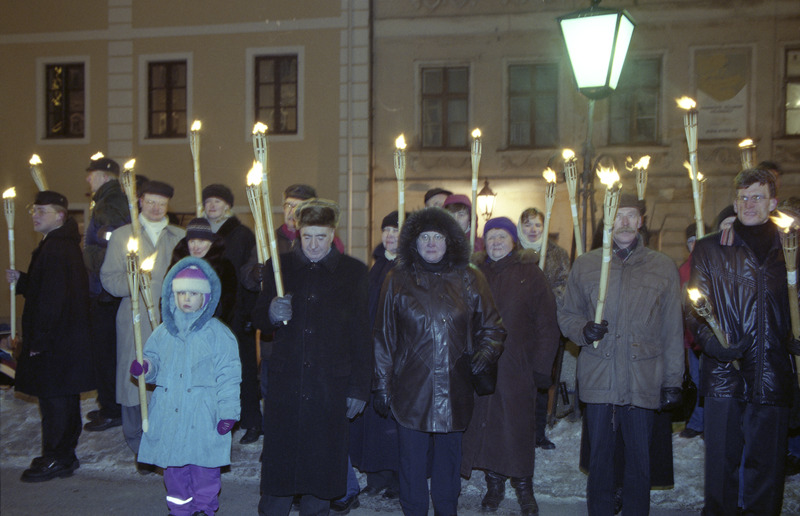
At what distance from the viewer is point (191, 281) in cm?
454

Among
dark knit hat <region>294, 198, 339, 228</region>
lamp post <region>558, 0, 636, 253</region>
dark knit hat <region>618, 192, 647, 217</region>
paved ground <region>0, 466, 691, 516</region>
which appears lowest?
paved ground <region>0, 466, 691, 516</region>

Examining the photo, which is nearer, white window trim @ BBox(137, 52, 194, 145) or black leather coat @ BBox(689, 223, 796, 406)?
black leather coat @ BBox(689, 223, 796, 406)

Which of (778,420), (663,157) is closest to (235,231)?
(778,420)

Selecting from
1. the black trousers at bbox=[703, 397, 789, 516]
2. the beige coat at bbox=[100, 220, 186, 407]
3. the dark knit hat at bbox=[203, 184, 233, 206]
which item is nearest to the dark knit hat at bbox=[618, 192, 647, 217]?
the black trousers at bbox=[703, 397, 789, 516]

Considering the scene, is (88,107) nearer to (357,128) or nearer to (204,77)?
(204,77)

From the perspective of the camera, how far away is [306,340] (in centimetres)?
446

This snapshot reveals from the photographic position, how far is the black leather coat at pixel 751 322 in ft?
13.9

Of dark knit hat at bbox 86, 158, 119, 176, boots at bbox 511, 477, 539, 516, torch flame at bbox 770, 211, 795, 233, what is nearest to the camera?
torch flame at bbox 770, 211, 795, 233

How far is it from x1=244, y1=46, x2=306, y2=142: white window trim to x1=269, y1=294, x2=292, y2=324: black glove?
11.3 m

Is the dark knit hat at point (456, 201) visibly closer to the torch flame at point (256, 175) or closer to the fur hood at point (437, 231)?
the fur hood at point (437, 231)

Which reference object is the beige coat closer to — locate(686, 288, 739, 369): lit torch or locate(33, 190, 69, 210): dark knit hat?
locate(33, 190, 69, 210): dark knit hat

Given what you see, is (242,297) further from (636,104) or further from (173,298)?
(636,104)

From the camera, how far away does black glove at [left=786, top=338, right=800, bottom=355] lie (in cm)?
411

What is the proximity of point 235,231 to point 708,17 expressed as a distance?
11.4 metres
